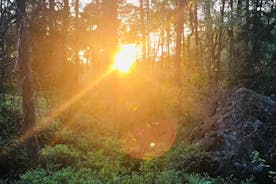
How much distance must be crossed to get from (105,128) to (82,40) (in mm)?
3874

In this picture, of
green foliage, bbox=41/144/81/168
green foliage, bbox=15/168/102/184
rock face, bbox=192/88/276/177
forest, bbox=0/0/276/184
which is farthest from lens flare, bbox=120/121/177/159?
green foliage, bbox=15/168/102/184

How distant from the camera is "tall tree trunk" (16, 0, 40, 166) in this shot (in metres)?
8.87

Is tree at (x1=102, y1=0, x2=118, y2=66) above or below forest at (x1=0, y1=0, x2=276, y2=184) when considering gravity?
above

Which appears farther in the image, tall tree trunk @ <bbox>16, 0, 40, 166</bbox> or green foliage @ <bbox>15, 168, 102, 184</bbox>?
tall tree trunk @ <bbox>16, 0, 40, 166</bbox>

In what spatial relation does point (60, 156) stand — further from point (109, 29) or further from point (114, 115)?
point (109, 29)

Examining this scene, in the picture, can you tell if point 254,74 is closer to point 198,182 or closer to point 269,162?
point 269,162

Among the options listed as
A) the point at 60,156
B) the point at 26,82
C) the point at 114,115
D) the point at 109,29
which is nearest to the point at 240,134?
the point at 60,156

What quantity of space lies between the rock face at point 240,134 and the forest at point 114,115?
28 millimetres

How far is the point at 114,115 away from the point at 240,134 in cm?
701

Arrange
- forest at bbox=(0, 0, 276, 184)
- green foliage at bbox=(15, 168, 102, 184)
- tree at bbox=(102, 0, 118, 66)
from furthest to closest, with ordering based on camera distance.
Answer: tree at bbox=(102, 0, 118, 66), forest at bbox=(0, 0, 276, 184), green foliage at bbox=(15, 168, 102, 184)

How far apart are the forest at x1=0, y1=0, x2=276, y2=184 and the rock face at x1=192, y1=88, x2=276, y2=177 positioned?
0.09 feet

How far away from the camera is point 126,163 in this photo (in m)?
10.4

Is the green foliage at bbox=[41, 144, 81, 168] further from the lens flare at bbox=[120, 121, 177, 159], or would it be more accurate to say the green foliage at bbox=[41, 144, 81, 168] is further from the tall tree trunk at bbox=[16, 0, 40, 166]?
the lens flare at bbox=[120, 121, 177, 159]

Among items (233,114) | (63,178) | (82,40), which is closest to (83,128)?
(82,40)
